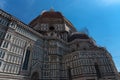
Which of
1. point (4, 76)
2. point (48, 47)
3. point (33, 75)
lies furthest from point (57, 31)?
point (4, 76)

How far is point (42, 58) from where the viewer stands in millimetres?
27719

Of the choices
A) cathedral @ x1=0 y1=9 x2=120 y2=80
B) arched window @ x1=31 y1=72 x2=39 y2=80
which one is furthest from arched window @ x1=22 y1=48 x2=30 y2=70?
arched window @ x1=31 y1=72 x2=39 y2=80

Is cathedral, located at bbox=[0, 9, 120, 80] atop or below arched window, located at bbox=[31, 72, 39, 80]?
atop

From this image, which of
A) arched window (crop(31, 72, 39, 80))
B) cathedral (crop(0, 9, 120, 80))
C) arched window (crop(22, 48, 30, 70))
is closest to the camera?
cathedral (crop(0, 9, 120, 80))

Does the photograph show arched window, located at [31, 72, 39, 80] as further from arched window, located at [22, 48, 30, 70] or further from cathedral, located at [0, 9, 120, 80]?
arched window, located at [22, 48, 30, 70]

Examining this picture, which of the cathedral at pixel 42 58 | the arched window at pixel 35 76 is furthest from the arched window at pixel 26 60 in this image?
the arched window at pixel 35 76

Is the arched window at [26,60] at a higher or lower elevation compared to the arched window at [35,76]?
higher

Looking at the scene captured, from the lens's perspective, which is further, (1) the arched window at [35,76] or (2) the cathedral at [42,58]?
(1) the arched window at [35,76]

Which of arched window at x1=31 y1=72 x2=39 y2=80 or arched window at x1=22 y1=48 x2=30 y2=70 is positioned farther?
arched window at x1=31 y1=72 x2=39 y2=80

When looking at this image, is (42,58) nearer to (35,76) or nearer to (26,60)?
(26,60)

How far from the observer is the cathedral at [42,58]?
21.0 m

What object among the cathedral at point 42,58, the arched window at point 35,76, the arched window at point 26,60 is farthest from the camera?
the arched window at point 35,76

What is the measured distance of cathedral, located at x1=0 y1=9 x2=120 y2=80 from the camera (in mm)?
21034

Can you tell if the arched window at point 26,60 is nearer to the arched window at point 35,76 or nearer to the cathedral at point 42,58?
the cathedral at point 42,58
